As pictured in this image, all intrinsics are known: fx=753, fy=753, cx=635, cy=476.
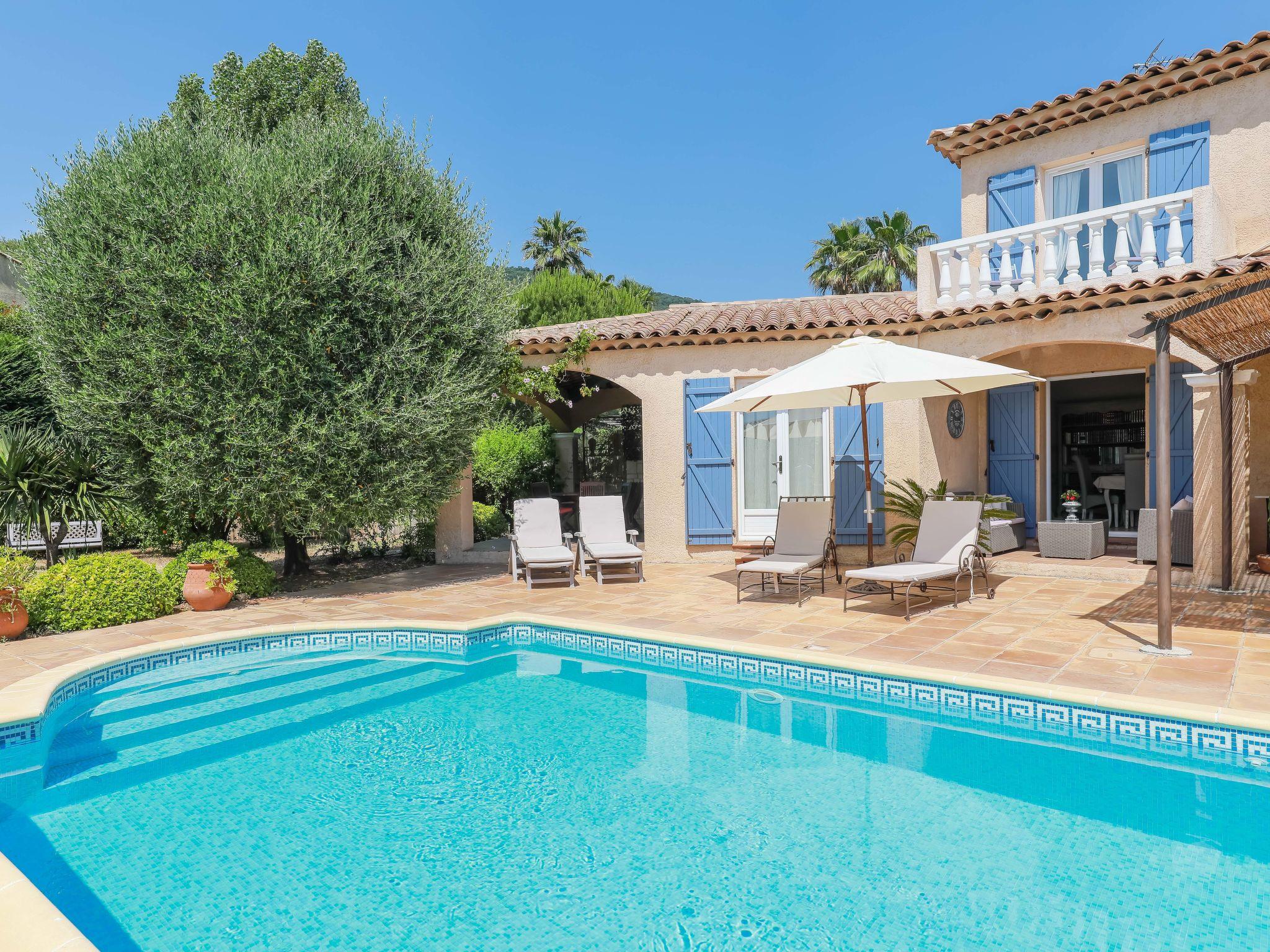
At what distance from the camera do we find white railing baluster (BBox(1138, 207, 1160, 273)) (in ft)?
29.2

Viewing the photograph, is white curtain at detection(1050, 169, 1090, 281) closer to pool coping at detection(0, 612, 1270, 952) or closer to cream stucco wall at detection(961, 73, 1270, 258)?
cream stucco wall at detection(961, 73, 1270, 258)

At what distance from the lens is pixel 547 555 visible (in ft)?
31.8

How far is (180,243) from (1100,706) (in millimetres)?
9601

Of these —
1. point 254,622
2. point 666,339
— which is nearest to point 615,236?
point 666,339

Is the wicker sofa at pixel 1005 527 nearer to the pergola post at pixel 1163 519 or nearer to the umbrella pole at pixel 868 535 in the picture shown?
the umbrella pole at pixel 868 535

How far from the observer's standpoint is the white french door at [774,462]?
37.0ft

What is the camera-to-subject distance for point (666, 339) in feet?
37.6

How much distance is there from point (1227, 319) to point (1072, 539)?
3970mm

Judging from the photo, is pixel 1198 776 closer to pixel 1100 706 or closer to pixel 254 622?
pixel 1100 706

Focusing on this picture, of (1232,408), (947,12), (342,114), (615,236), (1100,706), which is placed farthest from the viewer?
(615,236)

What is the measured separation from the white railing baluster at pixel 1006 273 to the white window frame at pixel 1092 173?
6.80ft

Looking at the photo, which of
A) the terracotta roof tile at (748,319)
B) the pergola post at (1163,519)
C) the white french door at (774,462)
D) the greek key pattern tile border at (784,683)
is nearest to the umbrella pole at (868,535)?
the terracotta roof tile at (748,319)

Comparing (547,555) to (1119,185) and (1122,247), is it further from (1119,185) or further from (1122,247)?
(1119,185)

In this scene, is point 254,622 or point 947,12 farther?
point 947,12
